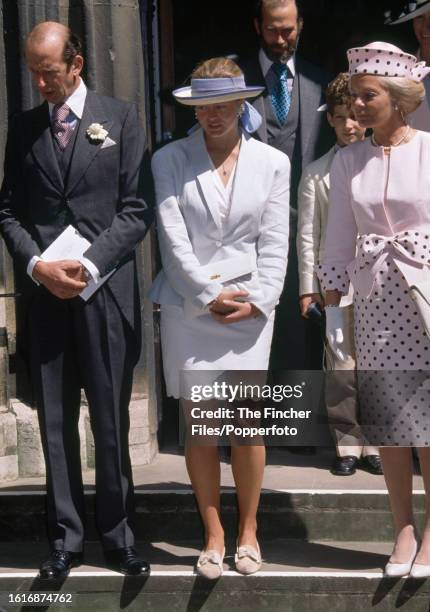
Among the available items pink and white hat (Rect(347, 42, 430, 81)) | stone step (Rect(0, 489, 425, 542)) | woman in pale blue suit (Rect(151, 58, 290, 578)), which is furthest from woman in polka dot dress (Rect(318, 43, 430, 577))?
stone step (Rect(0, 489, 425, 542))

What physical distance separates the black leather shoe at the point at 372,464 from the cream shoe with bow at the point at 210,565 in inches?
52.6

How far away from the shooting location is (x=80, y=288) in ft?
19.7

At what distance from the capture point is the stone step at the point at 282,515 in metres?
6.57

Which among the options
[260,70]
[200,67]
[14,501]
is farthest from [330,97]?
[14,501]

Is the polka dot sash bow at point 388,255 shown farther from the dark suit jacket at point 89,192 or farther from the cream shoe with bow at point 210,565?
the cream shoe with bow at point 210,565

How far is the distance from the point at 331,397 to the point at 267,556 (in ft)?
3.80

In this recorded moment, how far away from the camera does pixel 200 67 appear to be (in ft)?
20.1

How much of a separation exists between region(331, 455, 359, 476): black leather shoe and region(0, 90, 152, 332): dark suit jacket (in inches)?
58.0

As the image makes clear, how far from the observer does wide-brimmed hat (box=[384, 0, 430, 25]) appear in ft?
24.7

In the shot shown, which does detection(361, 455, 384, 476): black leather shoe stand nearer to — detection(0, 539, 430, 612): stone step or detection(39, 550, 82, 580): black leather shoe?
detection(0, 539, 430, 612): stone step

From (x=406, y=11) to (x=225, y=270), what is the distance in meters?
2.82

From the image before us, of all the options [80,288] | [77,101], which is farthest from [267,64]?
[80,288]

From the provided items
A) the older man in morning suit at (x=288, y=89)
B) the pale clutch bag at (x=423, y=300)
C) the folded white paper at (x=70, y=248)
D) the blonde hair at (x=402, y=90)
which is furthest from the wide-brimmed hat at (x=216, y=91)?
the older man in morning suit at (x=288, y=89)

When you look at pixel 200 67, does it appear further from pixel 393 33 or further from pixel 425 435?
pixel 393 33
